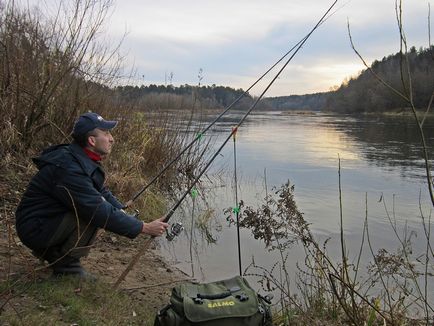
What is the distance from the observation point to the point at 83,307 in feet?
10.6

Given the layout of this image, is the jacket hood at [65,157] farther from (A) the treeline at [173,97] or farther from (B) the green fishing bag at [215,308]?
(A) the treeline at [173,97]

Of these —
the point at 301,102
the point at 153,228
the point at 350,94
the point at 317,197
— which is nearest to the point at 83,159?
the point at 153,228

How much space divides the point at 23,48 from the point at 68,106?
107 centimetres

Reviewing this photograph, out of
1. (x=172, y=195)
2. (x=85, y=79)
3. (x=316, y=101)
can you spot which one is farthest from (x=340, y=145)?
(x=316, y=101)

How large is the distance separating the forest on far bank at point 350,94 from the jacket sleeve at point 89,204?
192 cm

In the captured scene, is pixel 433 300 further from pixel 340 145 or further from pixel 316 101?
pixel 316 101

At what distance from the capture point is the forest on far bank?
22.5 ft

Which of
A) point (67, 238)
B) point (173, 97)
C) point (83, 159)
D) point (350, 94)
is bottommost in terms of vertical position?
point (67, 238)

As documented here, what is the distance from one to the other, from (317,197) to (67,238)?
21.5 feet

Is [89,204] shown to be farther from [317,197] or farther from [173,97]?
[173,97]

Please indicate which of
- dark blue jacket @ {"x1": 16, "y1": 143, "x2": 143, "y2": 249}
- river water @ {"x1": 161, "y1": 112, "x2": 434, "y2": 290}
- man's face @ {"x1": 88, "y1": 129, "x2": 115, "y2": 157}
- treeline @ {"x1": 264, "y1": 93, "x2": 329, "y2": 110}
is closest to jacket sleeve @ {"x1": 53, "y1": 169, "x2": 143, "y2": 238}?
dark blue jacket @ {"x1": 16, "y1": 143, "x2": 143, "y2": 249}

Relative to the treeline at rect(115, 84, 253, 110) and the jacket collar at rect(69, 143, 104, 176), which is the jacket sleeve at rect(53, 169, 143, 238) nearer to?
the jacket collar at rect(69, 143, 104, 176)

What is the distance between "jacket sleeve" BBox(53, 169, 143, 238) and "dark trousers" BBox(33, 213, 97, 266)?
78 mm

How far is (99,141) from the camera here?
11.4 ft
